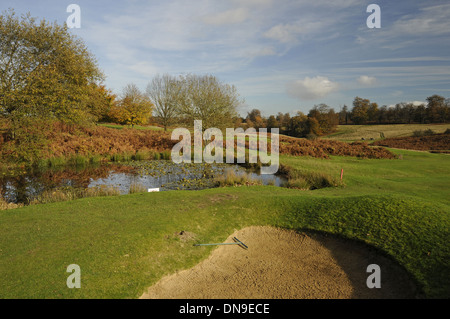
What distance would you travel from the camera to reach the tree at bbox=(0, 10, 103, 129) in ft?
59.5

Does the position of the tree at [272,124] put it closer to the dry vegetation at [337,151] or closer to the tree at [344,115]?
the tree at [344,115]

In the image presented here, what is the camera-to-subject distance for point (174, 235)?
8.44m

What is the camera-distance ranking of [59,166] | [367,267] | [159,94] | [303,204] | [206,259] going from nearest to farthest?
[367,267], [206,259], [303,204], [59,166], [159,94]

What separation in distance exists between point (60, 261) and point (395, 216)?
10.4m

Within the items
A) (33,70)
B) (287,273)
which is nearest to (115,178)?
(33,70)

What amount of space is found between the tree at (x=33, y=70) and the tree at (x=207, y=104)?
15665mm

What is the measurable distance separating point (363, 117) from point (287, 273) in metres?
103

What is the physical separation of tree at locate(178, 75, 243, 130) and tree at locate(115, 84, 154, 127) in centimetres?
2638

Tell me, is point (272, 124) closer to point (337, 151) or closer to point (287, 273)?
point (337, 151)

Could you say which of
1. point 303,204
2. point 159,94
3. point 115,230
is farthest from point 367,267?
point 159,94

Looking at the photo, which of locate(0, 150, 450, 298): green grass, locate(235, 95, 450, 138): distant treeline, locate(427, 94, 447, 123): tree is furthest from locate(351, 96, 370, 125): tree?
locate(0, 150, 450, 298): green grass

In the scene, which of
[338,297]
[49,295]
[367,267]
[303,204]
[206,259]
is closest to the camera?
[49,295]

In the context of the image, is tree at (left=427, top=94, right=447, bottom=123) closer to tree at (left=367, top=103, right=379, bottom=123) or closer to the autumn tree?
tree at (left=367, top=103, right=379, bottom=123)

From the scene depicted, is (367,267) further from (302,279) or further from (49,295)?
(49,295)
